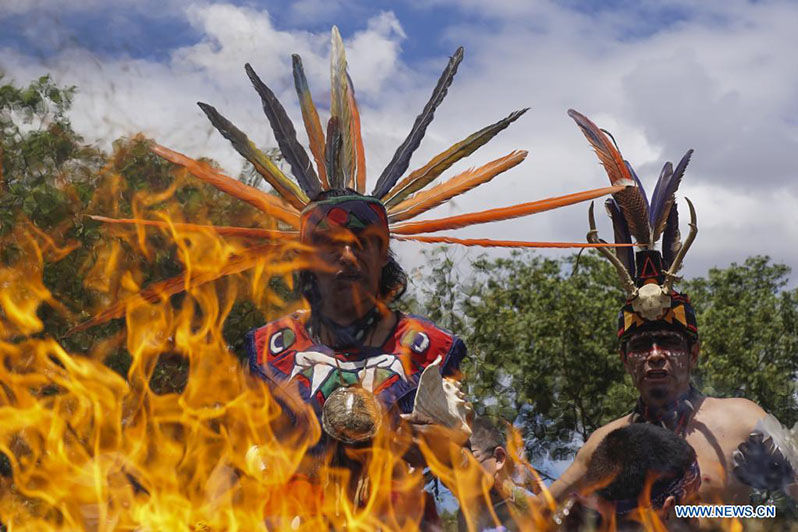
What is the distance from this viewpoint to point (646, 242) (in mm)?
5246

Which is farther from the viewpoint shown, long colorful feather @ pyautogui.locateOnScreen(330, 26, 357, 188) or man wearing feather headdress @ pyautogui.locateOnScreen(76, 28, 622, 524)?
Answer: long colorful feather @ pyautogui.locateOnScreen(330, 26, 357, 188)

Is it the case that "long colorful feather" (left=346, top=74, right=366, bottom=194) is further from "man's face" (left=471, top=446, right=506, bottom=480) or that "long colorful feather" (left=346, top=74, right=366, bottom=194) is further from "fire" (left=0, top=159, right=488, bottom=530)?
"man's face" (left=471, top=446, right=506, bottom=480)

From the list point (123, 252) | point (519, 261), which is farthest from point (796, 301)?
point (123, 252)

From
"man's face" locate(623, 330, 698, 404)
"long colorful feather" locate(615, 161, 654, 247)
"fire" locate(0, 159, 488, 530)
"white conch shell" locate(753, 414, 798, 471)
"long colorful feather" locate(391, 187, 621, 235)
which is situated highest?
"long colorful feather" locate(615, 161, 654, 247)

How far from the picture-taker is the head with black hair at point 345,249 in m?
4.22

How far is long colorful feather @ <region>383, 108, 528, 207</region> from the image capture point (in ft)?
15.2

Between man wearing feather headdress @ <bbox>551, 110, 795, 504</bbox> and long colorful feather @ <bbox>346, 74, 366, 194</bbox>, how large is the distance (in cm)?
136

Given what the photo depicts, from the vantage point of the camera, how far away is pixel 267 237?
4.47 m

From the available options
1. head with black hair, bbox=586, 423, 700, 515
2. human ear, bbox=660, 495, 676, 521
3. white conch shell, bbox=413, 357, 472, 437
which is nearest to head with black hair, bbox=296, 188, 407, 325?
white conch shell, bbox=413, 357, 472, 437

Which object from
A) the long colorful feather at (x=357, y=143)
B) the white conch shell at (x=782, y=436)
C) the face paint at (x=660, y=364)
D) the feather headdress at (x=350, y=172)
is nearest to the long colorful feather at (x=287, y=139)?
the feather headdress at (x=350, y=172)

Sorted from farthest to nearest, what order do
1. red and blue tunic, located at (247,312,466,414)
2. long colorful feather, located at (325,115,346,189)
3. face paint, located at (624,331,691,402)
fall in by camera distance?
face paint, located at (624,331,691,402) → long colorful feather, located at (325,115,346,189) → red and blue tunic, located at (247,312,466,414)

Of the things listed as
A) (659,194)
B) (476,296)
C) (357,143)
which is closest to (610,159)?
(659,194)

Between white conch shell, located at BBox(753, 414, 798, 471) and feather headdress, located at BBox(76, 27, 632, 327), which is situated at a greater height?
feather headdress, located at BBox(76, 27, 632, 327)

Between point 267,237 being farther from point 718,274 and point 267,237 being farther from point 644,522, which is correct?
point 718,274
